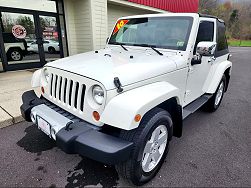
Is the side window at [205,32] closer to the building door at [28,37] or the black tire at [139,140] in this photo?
the black tire at [139,140]

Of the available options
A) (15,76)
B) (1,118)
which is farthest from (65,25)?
(1,118)

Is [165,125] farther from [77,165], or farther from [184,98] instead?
[77,165]

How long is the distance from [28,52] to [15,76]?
5.25 ft

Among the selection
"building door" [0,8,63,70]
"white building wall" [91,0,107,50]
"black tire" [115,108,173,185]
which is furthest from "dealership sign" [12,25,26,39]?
"black tire" [115,108,173,185]

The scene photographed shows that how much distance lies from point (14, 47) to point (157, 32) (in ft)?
21.1

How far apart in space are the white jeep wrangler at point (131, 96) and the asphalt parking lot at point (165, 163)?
37 cm

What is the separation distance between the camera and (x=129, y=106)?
1.70 m

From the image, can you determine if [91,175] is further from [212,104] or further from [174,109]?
[212,104]

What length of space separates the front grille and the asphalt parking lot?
0.85m

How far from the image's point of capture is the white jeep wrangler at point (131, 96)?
1.74 meters

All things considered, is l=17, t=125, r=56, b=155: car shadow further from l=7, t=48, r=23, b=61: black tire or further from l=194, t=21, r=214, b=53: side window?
l=7, t=48, r=23, b=61: black tire

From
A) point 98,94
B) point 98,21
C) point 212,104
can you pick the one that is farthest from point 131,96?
point 98,21

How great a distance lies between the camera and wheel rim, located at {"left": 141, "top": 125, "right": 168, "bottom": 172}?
211 centimetres

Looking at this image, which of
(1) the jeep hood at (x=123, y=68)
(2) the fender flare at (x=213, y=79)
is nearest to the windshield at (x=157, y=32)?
(1) the jeep hood at (x=123, y=68)
